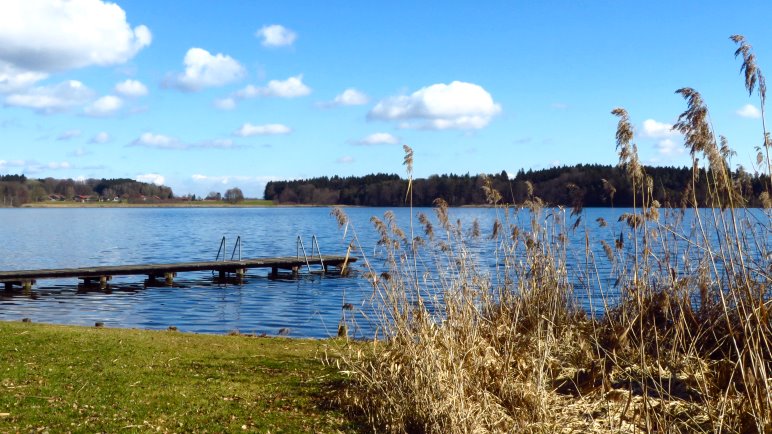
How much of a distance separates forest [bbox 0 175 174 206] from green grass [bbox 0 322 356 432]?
164 metres

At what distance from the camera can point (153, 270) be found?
2867 cm

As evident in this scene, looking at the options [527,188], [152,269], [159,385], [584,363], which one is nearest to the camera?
[159,385]

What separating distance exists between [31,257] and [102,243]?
11.6 meters

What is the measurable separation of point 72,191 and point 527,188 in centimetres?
18014

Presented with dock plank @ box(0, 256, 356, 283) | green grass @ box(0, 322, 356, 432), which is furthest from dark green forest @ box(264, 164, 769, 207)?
dock plank @ box(0, 256, 356, 283)

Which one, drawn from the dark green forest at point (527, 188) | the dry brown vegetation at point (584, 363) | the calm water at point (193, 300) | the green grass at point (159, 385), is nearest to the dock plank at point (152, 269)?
the calm water at point (193, 300)

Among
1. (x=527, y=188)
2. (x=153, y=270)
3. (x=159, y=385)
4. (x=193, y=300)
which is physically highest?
(x=527, y=188)

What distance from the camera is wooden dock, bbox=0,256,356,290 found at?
2584 cm

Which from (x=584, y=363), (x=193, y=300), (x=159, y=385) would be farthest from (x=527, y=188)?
(x=193, y=300)

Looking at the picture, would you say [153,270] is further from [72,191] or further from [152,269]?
[72,191]

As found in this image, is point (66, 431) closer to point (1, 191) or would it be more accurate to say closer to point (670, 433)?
point (670, 433)

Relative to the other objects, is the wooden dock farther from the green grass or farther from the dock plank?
the green grass

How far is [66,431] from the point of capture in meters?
6.25

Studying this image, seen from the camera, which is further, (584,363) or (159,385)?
(584,363)
